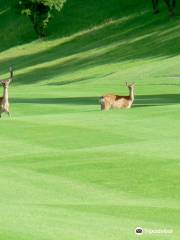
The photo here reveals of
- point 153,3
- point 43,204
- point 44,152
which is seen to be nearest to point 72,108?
point 44,152

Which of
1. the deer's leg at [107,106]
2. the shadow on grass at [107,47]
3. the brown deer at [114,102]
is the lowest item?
the deer's leg at [107,106]

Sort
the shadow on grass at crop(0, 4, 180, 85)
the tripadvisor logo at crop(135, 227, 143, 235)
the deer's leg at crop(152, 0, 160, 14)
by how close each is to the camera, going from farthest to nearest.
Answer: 1. the deer's leg at crop(152, 0, 160, 14)
2. the shadow on grass at crop(0, 4, 180, 85)
3. the tripadvisor logo at crop(135, 227, 143, 235)

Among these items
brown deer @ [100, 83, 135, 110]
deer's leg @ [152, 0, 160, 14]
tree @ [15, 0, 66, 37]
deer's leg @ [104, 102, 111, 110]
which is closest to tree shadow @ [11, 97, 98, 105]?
brown deer @ [100, 83, 135, 110]

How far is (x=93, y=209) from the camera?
13.7 metres

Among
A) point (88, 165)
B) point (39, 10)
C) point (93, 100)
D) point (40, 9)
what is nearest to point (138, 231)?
point (88, 165)

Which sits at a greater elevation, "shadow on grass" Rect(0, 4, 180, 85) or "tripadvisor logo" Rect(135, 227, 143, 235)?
"shadow on grass" Rect(0, 4, 180, 85)

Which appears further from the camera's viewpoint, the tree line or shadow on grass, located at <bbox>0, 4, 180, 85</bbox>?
the tree line

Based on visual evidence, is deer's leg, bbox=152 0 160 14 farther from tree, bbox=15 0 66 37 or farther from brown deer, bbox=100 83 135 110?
brown deer, bbox=100 83 135 110

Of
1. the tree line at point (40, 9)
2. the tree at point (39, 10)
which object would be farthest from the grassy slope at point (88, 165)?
the tree at point (39, 10)

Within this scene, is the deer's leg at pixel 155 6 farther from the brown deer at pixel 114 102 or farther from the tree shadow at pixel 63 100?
the brown deer at pixel 114 102

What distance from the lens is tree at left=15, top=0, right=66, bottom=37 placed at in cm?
9175

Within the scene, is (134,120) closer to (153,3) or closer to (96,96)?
(96,96)

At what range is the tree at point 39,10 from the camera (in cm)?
9175

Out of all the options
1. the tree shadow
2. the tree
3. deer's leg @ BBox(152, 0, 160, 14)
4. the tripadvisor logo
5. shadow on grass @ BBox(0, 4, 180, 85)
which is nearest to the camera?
the tripadvisor logo
